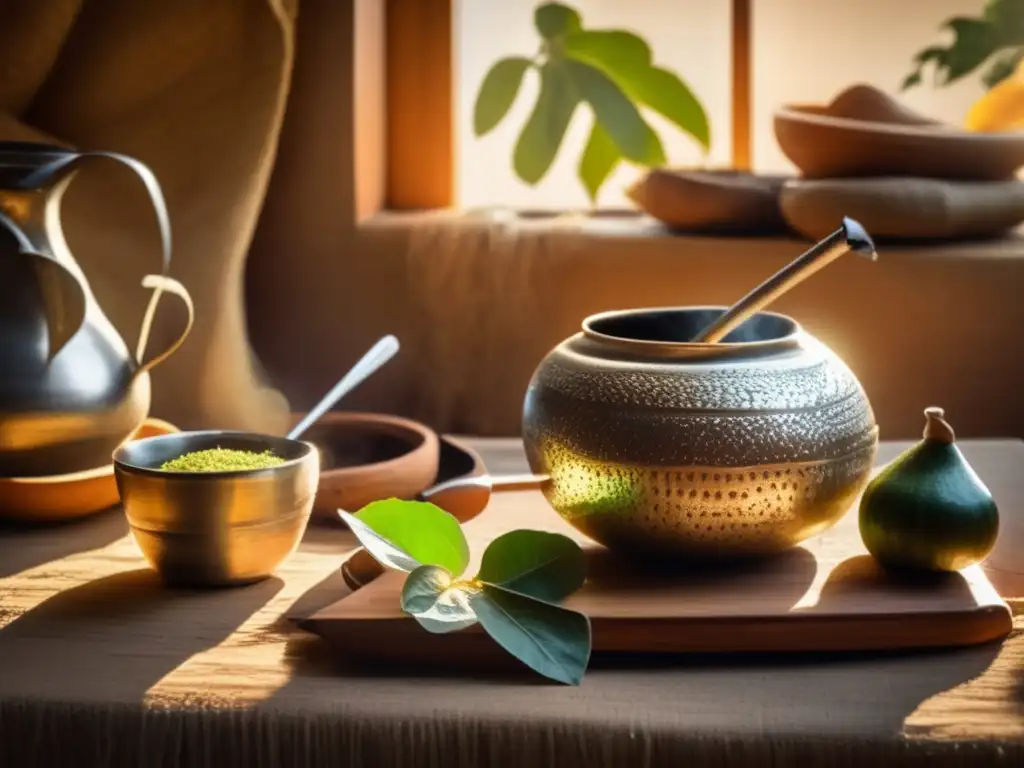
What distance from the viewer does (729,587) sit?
0.79 metres

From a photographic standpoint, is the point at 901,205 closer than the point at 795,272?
No

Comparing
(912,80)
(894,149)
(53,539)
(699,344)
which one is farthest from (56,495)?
(912,80)

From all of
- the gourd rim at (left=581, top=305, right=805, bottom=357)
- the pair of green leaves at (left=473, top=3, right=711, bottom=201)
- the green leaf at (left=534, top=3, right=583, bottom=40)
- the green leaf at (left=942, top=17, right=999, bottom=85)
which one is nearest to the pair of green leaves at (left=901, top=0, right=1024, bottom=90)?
the green leaf at (left=942, top=17, right=999, bottom=85)

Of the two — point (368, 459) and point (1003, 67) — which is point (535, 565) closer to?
point (368, 459)

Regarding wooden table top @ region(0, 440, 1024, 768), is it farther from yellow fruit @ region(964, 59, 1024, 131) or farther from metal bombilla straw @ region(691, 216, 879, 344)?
yellow fruit @ region(964, 59, 1024, 131)

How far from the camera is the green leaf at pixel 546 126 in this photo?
147cm

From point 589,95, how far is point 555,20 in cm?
9

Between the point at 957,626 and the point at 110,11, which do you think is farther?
the point at 110,11

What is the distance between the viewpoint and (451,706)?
26.9 inches

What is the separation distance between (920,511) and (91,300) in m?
0.61

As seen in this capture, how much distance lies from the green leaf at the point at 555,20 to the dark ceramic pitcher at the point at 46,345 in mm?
618

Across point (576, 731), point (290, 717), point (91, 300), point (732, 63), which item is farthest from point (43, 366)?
point (732, 63)

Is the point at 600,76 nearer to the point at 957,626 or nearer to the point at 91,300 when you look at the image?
the point at 91,300

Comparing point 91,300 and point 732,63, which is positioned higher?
point 732,63
